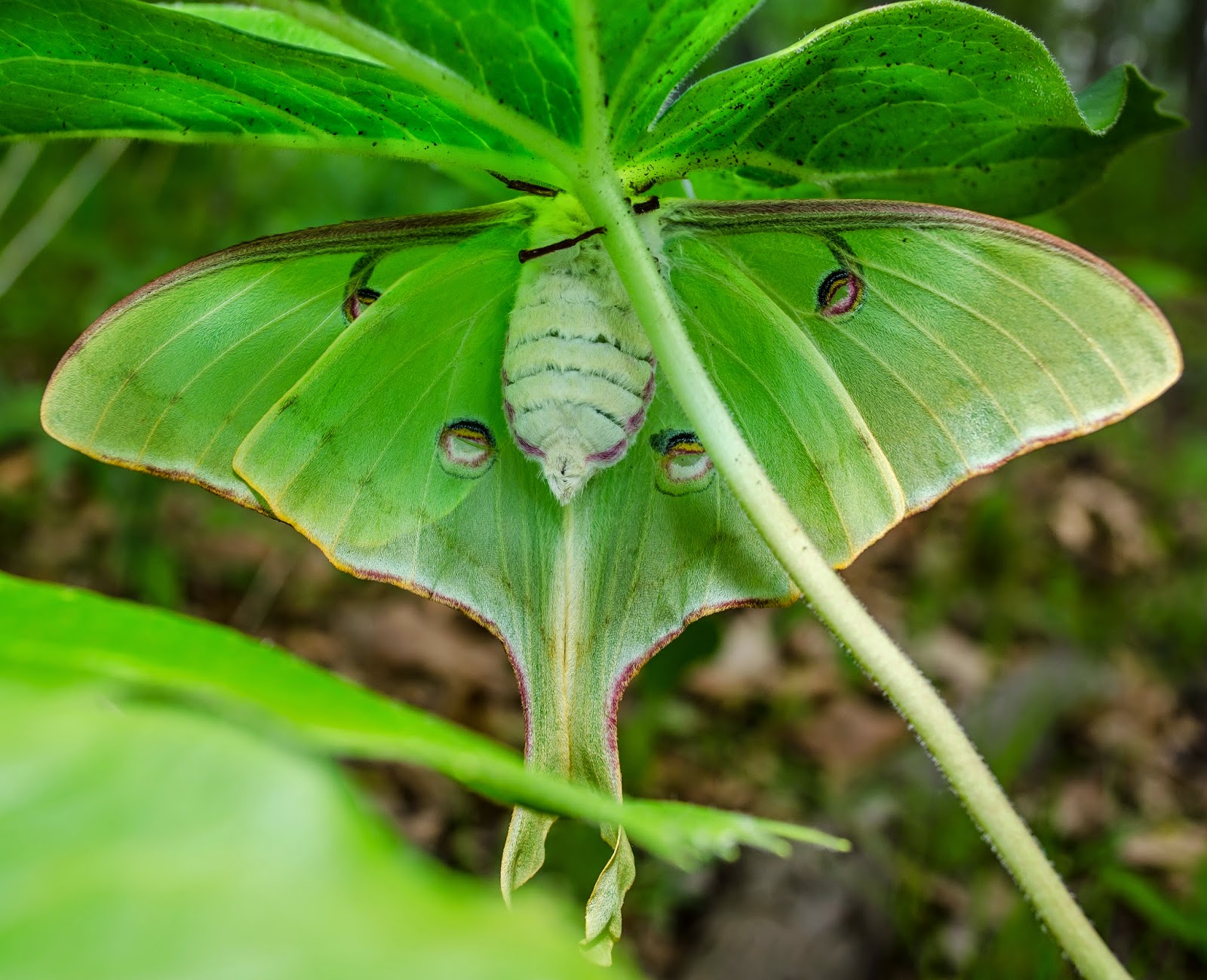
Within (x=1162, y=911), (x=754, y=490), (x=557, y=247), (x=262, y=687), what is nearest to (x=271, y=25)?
(x=557, y=247)

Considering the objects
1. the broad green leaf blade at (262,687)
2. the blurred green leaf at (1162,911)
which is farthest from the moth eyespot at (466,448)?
the blurred green leaf at (1162,911)

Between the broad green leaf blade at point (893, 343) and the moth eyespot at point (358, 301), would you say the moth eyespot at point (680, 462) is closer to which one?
the broad green leaf blade at point (893, 343)

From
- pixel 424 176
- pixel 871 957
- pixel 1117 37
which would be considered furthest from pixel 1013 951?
pixel 1117 37

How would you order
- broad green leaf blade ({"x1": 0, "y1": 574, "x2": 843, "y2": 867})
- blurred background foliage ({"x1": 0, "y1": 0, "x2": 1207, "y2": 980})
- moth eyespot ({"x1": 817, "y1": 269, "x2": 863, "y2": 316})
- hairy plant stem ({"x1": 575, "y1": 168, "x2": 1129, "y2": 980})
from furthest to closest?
blurred background foliage ({"x1": 0, "y1": 0, "x2": 1207, "y2": 980})
moth eyespot ({"x1": 817, "y1": 269, "x2": 863, "y2": 316})
hairy plant stem ({"x1": 575, "y1": 168, "x2": 1129, "y2": 980})
broad green leaf blade ({"x1": 0, "y1": 574, "x2": 843, "y2": 867})

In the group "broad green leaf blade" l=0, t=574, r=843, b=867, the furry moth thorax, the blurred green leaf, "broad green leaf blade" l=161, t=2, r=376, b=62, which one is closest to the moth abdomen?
the furry moth thorax

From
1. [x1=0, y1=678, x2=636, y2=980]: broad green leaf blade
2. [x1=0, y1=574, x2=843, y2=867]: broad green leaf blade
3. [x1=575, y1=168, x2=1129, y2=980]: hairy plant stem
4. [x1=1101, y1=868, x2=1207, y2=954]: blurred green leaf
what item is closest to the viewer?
[x1=0, y1=678, x2=636, y2=980]: broad green leaf blade

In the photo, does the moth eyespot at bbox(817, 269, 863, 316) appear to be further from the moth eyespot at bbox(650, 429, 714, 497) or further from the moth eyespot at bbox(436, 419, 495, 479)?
the moth eyespot at bbox(436, 419, 495, 479)
